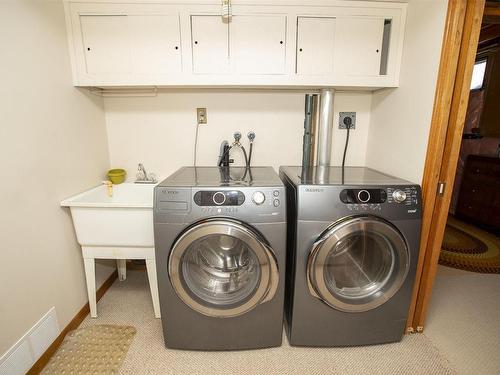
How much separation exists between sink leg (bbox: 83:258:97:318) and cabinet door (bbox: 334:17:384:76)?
6.40 ft

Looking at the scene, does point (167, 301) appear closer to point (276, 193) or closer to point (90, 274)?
point (90, 274)

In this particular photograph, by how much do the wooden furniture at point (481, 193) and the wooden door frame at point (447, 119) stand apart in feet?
7.45

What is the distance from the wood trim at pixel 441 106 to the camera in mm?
→ 1143

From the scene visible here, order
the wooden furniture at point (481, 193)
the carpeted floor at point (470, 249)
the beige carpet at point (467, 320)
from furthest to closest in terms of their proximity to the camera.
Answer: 1. the wooden furniture at point (481, 193)
2. the carpeted floor at point (470, 249)
3. the beige carpet at point (467, 320)

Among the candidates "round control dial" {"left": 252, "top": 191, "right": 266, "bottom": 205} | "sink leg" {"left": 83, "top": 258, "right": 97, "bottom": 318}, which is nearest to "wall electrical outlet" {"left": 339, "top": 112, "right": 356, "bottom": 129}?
"round control dial" {"left": 252, "top": 191, "right": 266, "bottom": 205}

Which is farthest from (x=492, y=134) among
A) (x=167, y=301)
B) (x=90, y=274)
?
(x=90, y=274)

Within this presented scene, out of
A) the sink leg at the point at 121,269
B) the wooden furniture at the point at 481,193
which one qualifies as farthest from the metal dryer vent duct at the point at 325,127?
the wooden furniture at the point at 481,193

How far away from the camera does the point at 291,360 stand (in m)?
1.36

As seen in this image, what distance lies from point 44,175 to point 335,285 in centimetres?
164

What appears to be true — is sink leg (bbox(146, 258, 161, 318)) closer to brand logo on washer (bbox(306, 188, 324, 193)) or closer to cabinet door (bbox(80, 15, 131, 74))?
brand logo on washer (bbox(306, 188, 324, 193))

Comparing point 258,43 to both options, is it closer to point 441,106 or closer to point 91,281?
point 441,106

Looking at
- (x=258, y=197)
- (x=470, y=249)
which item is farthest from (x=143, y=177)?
(x=470, y=249)

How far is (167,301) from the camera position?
1.31 metres

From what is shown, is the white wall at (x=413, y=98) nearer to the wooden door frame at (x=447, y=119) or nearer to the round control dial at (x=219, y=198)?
the wooden door frame at (x=447, y=119)
